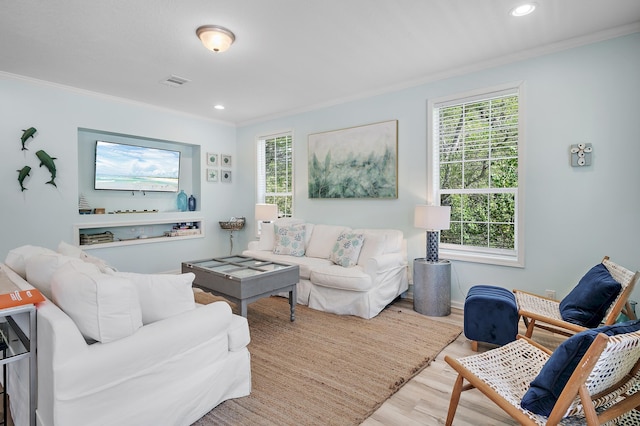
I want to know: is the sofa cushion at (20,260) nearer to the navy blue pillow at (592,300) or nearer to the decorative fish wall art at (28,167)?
the decorative fish wall art at (28,167)

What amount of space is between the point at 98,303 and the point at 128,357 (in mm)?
290

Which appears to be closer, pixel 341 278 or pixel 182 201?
pixel 341 278

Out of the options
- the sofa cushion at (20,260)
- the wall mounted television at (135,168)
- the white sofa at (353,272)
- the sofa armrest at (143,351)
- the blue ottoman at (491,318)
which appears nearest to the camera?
the sofa armrest at (143,351)

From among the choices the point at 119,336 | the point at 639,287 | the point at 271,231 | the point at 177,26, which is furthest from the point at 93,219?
the point at 639,287

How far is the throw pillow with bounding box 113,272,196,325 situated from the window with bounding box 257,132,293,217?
12.2 feet

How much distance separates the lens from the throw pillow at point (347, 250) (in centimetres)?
397

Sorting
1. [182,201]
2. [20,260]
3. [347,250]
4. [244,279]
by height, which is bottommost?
[244,279]

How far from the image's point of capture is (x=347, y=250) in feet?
13.2

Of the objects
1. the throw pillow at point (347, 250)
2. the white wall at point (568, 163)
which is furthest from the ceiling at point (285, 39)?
the throw pillow at point (347, 250)

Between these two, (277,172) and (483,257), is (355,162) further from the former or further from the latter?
(483,257)

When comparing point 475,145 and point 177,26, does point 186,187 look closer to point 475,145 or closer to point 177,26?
point 177,26

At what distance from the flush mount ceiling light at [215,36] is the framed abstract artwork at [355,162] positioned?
222cm

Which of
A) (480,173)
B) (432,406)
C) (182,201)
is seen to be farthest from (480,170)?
(182,201)

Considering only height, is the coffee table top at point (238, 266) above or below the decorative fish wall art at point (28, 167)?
below
